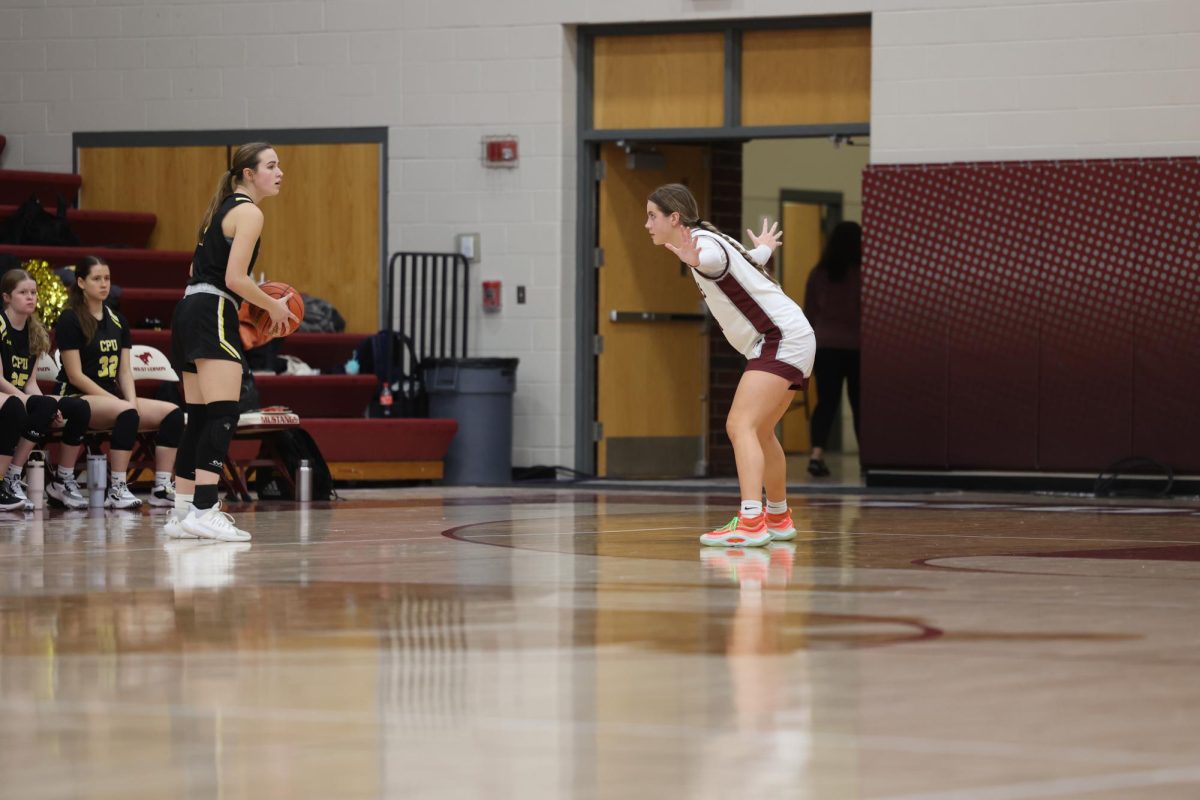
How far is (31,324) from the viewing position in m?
10.1

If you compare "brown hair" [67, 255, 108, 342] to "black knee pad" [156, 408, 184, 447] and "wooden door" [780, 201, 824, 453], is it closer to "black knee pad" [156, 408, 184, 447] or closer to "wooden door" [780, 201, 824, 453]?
"black knee pad" [156, 408, 184, 447]

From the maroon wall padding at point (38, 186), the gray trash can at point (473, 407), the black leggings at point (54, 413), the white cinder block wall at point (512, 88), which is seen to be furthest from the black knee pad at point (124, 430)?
the maroon wall padding at point (38, 186)

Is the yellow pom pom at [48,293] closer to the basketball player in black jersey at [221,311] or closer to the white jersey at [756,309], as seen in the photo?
the basketball player in black jersey at [221,311]

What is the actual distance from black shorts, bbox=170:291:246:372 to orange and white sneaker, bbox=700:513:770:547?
2207 mm

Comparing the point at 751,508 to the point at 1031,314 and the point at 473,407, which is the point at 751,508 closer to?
the point at 1031,314

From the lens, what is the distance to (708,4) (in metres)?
13.1

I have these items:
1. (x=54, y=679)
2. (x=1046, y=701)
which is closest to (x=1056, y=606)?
(x=1046, y=701)

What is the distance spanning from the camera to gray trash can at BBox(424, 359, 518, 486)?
13164mm

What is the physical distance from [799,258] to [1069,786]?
51.1ft

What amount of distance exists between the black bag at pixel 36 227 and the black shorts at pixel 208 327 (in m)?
6.05

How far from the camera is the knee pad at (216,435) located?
777 cm

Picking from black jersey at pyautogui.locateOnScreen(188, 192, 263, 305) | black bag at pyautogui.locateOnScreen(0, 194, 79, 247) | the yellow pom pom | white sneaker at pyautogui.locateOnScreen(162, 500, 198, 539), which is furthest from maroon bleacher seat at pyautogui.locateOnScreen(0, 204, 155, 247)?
black jersey at pyautogui.locateOnScreen(188, 192, 263, 305)

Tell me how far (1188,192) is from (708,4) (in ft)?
11.9

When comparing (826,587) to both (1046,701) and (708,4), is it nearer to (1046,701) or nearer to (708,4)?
(1046,701)
